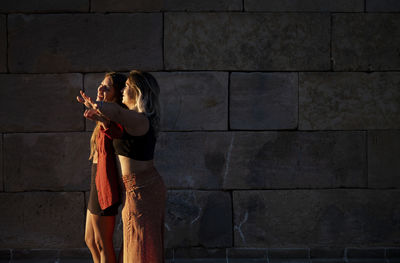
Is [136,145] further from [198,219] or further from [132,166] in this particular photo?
[198,219]

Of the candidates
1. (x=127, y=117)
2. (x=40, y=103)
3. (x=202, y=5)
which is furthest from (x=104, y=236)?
(x=202, y=5)

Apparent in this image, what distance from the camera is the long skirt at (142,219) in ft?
9.70

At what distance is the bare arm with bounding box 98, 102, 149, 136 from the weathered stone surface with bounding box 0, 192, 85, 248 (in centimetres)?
216

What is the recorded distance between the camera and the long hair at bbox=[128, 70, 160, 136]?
299 cm

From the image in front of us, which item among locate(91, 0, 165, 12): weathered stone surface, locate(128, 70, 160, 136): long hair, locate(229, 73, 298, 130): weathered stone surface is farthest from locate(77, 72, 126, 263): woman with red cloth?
locate(229, 73, 298, 130): weathered stone surface

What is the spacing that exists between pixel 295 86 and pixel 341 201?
55.6 inches

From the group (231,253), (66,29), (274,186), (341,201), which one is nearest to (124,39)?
(66,29)

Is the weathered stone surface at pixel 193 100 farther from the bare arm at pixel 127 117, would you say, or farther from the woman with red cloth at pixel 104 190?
the bare arm at pixel 127 117

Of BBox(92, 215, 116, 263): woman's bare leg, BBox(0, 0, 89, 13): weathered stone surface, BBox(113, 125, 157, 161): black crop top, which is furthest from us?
BBox(0, 0, 89, 13): weathered stone surface

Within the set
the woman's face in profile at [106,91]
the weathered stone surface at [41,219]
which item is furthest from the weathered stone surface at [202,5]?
the weathered stone surface at [41,219]

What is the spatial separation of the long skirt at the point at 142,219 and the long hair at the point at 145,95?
1.34 ft

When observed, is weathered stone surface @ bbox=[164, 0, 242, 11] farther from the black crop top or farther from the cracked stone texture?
the black crop top

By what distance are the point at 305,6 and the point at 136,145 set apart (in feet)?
9.22

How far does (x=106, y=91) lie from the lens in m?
3.37
